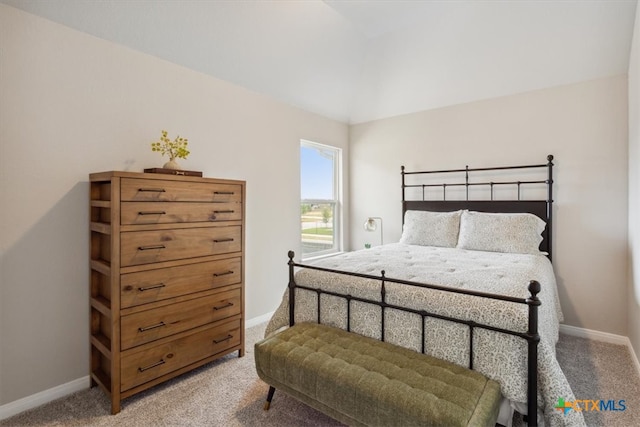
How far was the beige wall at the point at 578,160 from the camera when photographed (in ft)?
9.60

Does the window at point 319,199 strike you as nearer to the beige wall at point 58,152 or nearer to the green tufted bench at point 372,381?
the beige wall at point 58,152

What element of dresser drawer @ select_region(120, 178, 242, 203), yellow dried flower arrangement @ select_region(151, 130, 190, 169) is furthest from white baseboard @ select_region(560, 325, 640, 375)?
yellow dried flower arrangement @ select_region(151, 130, 190, 169)

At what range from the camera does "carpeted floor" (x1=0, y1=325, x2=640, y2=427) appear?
6.25 feet

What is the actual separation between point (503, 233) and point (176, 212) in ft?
9.18

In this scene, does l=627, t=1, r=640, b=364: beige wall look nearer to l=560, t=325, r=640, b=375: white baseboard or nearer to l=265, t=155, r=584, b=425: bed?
l=560, t=325, r=640, b=375: white baseboard

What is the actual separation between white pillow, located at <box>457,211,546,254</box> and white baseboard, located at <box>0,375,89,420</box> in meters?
3.29

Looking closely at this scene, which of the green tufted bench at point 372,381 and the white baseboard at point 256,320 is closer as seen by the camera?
the green tufted bench at point 372,381

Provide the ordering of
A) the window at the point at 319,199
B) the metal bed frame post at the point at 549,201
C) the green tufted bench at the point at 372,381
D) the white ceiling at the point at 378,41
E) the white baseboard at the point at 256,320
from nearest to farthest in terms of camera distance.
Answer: the green tufted bench at the point at 372,381
the white ceiling at the point at 378,41
the metal bed frame post at the point at 549,201
the white baseboard at the point at 256,320
the window at the point at 319,199

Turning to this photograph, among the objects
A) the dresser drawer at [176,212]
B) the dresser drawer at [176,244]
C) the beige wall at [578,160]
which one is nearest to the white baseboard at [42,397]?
the dresser drawer at [176,244]

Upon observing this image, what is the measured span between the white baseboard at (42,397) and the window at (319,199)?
245 centimetres

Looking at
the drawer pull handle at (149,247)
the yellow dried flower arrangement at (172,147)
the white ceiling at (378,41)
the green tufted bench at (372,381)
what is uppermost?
the white ceiling at (378,41)

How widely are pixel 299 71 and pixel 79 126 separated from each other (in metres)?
2.09

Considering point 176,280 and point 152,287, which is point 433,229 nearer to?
point 176,280

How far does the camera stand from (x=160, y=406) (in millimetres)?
2049
